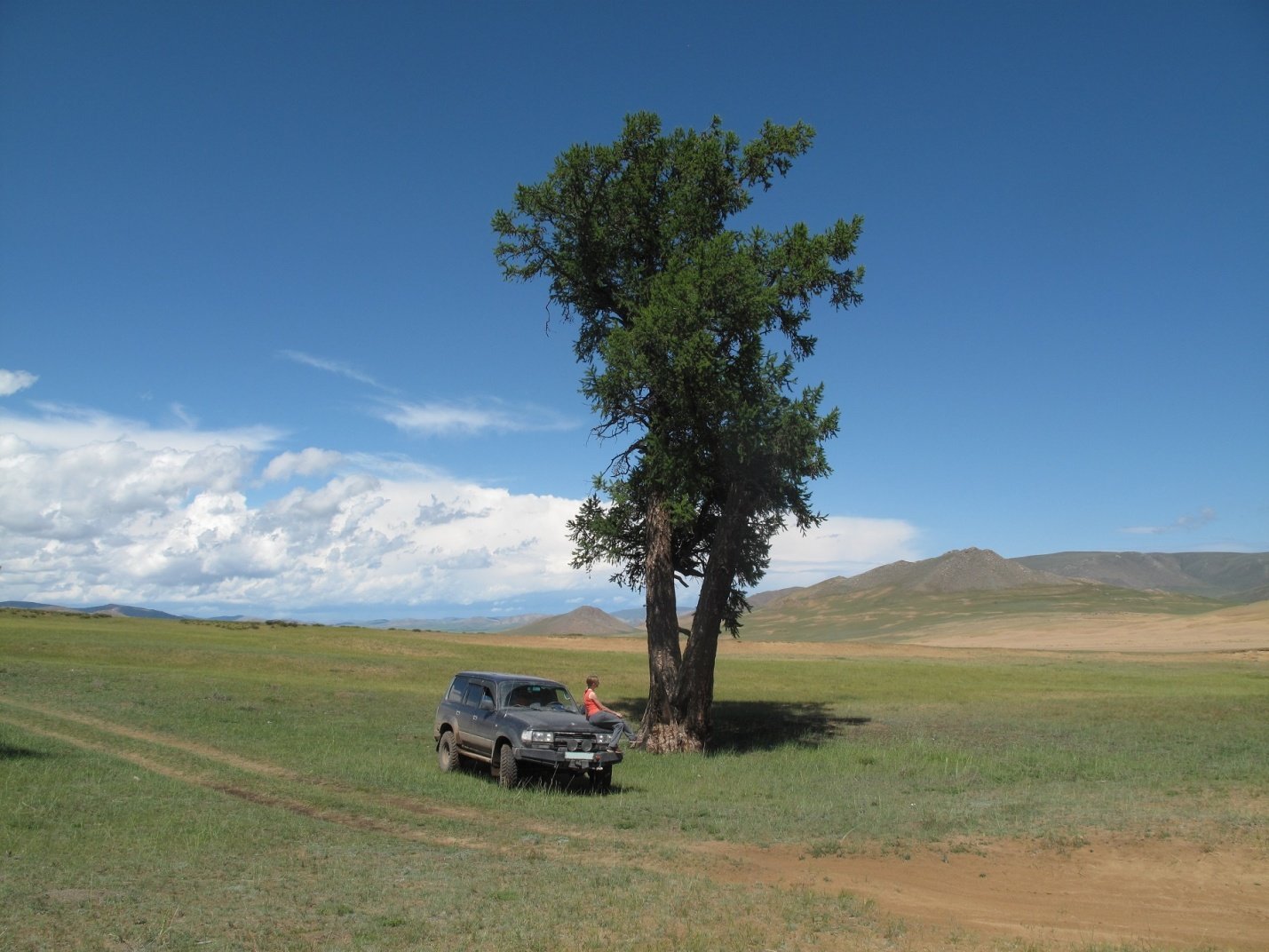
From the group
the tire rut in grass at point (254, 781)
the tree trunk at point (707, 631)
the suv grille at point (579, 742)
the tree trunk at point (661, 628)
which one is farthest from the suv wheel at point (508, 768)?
the tree trunk at point (707, 631)

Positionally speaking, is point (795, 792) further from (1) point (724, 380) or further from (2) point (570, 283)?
(2) point (570, 283)

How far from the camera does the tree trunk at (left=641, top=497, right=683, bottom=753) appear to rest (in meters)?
23.9

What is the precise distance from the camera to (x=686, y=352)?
22109 mm

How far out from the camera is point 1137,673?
159 feet

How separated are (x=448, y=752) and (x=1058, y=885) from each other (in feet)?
40.0

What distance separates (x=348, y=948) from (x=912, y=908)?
562cm

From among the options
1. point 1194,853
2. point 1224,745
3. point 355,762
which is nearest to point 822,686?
point 1224,745

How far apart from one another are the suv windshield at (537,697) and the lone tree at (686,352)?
5.73m

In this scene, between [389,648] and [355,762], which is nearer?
[355,762]

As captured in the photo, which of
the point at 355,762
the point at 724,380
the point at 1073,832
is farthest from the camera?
the point at 724,380

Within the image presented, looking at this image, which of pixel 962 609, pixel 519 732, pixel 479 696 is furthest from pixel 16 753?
pixel 962 609

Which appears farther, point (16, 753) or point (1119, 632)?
point (1119, 632)

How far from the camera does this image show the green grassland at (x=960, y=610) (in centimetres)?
14425

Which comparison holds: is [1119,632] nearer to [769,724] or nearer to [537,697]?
[769,724]
